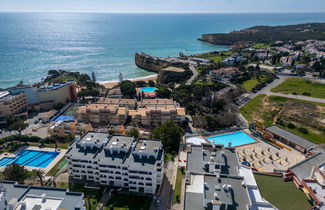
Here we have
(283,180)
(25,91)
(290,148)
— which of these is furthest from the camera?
(25,91)

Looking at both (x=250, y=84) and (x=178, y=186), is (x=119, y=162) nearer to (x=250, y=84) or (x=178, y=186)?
(x=178, y=186)

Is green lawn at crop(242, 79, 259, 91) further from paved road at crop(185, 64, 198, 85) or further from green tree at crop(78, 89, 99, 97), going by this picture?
green tree at crop(78, 89, 99, 97)

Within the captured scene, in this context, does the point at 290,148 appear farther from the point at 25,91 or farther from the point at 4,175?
the point at 25,91

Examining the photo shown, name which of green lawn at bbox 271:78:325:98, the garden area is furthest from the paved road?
green lawn at bbox 271:78:325:98

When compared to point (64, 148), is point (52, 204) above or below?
above

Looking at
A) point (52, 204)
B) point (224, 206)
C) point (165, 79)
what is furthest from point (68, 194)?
point (165, 79)

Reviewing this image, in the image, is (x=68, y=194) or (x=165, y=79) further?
(x=165, y=79)

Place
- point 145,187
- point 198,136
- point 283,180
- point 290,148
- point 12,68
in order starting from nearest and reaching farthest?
point 145,187, point 283,180, point 290,148, point 198,136, point 12,68
